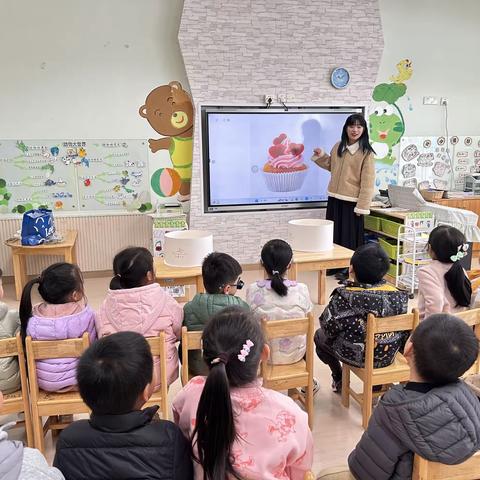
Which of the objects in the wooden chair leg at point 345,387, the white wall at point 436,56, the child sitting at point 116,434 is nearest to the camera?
the child sitting at point 116,434

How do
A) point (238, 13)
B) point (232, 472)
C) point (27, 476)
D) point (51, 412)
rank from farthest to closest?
point (238, 13), point (51, 412), point (232, 472), point (27, 476)

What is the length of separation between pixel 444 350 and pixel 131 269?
54.5 inches

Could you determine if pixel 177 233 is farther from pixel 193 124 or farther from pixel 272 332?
pixel 193 124

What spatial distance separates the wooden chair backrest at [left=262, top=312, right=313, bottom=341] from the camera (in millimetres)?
2047

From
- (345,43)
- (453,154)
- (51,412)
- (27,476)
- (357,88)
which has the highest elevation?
(345,43)

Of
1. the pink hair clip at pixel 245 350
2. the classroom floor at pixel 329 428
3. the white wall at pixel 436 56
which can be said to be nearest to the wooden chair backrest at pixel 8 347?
the classroom floor at pixel 329 428

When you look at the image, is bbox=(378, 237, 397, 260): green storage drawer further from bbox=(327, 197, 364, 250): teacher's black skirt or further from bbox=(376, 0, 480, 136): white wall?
bbox=(376, 0, 480, 136): white wall

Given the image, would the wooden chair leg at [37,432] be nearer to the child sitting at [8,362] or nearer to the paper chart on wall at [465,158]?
the child sitting at [8,362]

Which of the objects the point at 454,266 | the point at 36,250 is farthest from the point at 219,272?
the point at 36,250

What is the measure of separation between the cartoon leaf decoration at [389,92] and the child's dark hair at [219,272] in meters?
4.00

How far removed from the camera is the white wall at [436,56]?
17.9 feet

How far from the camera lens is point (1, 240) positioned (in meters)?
4.85

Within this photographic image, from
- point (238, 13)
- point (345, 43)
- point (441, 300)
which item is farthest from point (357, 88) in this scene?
point (441, 300)

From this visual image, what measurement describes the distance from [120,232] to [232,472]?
408 cm
